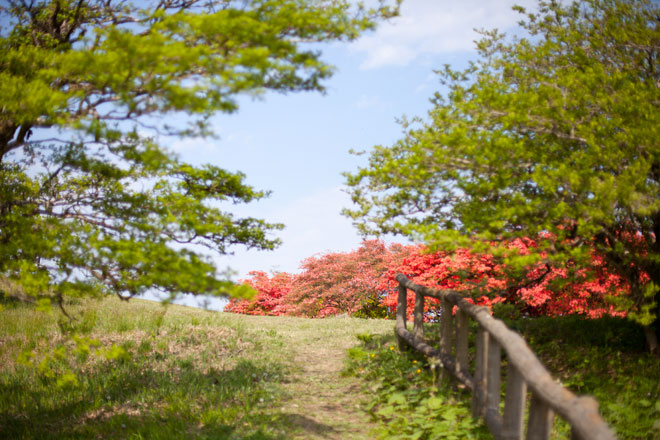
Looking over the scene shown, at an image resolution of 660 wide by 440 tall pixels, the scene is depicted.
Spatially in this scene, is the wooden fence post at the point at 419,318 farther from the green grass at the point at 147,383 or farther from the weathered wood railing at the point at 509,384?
the green grass at the point at 147,383

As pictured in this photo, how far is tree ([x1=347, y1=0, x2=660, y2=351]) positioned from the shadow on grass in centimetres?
321

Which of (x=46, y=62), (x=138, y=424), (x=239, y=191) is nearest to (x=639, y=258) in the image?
(x=239, y=191)

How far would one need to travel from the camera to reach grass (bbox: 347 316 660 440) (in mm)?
5844

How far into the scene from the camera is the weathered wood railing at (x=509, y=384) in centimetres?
308

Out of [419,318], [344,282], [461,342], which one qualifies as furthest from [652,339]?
[344,282]

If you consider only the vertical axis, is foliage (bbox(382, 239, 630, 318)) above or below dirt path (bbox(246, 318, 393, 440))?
above

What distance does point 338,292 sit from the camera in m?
20.8

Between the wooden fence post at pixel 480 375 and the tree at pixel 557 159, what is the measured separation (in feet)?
3.35

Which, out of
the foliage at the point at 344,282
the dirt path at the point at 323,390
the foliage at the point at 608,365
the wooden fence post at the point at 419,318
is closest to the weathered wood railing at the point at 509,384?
the wooden fence post at the point at 419,318

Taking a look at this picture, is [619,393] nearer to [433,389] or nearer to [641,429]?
[641,429]

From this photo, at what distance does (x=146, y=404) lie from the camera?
7.71 metres

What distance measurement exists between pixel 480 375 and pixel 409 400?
4.35 feet

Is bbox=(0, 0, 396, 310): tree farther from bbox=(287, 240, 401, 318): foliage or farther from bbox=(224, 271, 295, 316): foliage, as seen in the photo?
bbox=(224, 271, 295, 316): foliage

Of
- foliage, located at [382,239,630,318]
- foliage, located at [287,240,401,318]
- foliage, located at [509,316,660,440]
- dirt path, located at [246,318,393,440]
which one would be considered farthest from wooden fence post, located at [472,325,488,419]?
foliage, located at [287,240,401,318]
